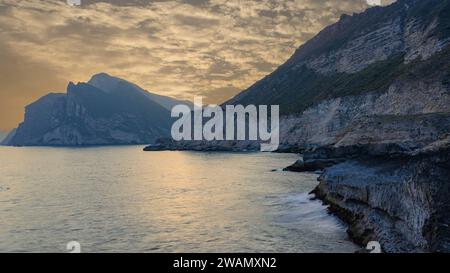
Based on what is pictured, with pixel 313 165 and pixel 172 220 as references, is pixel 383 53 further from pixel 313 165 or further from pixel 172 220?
pixel 172 220

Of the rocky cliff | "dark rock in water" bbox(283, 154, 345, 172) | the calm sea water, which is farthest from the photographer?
"dark rock in water" bbox(283, 154, 345, 172)

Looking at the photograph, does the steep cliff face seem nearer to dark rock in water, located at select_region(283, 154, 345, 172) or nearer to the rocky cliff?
the rocky cliff

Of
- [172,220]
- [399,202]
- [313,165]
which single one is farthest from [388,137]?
[172,220]

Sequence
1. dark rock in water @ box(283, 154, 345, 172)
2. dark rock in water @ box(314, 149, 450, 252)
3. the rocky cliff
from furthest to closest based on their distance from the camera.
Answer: dark rock in water @ box(283, 154, 345, 172), the rocky cliff, dark rock in water @ box(314, 149, 450, 252)

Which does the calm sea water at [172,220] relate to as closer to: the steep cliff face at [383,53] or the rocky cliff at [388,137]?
the rocky cliff at [388,137]

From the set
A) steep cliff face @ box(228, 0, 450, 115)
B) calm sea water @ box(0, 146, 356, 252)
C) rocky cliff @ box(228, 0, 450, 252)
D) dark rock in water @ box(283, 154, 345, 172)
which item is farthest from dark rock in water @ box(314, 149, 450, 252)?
steep cliff face @ box(228, 0, 450, 115)

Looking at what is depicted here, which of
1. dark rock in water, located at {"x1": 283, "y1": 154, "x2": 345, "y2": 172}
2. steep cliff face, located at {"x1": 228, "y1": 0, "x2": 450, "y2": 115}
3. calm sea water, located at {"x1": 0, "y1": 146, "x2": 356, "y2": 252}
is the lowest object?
calm sea water, located at {"x1": 0, "y1": 146, "x2": 356, "y2": 252}

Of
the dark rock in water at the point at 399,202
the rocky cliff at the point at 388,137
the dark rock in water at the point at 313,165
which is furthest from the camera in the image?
the dark rock in water at the point at 313,165

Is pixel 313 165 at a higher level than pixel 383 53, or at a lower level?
lower

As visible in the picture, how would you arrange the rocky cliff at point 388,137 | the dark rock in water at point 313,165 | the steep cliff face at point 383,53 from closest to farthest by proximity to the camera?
1. the rocky cliff at point 388,137
2. the dark rock in water at point 313,165
3. the steep cliff face at point 383,53

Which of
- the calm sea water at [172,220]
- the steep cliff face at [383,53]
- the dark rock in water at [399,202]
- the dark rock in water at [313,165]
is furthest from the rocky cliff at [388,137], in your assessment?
the calm sea water at [172,220]

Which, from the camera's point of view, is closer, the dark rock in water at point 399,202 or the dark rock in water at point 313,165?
the dark rock in water at point 399,202

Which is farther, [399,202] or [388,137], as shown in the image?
[388,137]
